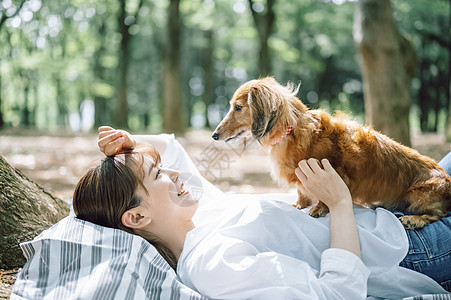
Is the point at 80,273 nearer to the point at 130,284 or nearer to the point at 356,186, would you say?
the point at 130,284

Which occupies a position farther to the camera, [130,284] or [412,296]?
[412,296]

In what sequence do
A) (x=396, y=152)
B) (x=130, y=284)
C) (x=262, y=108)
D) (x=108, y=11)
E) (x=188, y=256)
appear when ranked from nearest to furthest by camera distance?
(x=130, y=284), (x=188, y=256), (x=396, y=152), (x=262, y=108), (x=108, y=11)

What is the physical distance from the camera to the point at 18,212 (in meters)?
2.41

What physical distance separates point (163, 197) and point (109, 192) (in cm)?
26

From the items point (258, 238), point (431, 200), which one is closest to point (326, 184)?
point (258, 238)

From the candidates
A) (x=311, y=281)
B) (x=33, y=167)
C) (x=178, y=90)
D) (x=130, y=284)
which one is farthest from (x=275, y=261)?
(x=178, y=90)

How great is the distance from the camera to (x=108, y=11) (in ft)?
64.3

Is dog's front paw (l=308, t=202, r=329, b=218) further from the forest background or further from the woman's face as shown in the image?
the forest background

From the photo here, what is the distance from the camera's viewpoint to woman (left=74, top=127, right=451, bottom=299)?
1615mm

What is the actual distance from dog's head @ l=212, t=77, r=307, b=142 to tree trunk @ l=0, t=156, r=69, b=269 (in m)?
1.46

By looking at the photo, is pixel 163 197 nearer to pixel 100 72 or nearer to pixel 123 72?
pixel 123 72

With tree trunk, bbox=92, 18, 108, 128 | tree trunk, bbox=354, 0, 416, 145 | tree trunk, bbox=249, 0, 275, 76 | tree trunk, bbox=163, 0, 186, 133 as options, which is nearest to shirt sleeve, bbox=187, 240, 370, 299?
tree trunk, bbox=354, 0, 416, 145

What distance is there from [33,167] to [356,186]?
6.68 m

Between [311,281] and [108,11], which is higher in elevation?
[108,11]
